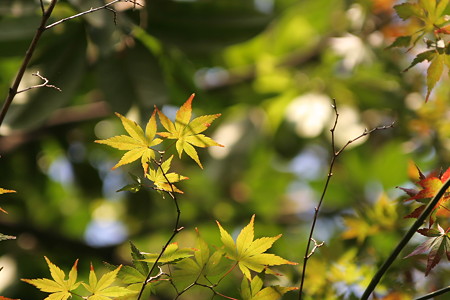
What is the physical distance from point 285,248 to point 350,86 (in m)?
0.47

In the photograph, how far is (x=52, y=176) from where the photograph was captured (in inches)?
76.7

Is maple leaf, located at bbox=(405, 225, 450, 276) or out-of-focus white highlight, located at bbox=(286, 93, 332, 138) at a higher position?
maple leaf, located at bbox=(405, 225, 450, 276)

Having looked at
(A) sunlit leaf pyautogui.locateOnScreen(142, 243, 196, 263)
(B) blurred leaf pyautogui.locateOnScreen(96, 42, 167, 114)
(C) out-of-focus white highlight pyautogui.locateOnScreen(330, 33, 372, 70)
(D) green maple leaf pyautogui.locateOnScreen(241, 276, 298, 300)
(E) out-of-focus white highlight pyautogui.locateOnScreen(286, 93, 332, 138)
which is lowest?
(E) out-of-focus white highlight pyautogui.locateOnScreen(286, 93, 332, 138)

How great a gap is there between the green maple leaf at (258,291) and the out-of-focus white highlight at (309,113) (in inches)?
41.0

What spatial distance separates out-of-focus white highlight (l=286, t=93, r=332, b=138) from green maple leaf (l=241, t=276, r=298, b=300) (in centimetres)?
104

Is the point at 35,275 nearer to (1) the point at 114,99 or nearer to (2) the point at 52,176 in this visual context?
(2) the point at 52,176

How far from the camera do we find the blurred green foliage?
3.98 ft

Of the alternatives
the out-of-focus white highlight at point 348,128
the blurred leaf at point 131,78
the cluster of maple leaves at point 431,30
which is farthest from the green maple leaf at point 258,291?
the out-of-focus white highlight at point 348,128

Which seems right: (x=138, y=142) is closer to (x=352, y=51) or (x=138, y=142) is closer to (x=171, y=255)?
(x=171, y=255)

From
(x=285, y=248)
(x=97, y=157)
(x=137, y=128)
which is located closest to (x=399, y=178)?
(x=285, y=248)

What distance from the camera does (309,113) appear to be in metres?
1.60

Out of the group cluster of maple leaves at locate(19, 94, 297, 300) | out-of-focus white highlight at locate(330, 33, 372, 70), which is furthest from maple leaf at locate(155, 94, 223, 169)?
out-of-focus white highlight at locate(330, 33, 372, 70)

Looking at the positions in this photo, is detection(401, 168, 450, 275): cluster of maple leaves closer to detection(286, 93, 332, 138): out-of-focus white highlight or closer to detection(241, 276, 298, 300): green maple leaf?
detection(241, 276, 298, 300): green maple leaf

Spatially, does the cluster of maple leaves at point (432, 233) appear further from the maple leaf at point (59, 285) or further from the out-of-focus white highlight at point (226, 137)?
the out-of-focus white highlight at point (226, 137)
